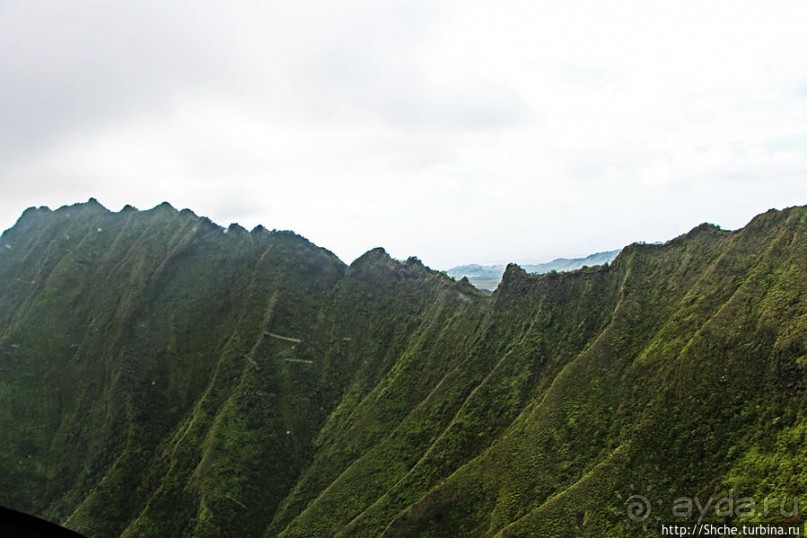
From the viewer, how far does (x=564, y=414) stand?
5812 cm

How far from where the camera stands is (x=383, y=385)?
271 ft

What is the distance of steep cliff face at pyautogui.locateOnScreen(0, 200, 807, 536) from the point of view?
48.4 meters

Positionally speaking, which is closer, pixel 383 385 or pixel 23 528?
pixel 23 528

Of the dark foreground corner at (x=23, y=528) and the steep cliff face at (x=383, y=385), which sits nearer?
the dark foreground corner at (x=23, y=528)

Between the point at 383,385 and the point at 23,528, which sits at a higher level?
the point at 23,528

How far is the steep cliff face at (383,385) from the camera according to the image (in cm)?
4838

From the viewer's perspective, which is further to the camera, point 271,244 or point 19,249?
point 19,249

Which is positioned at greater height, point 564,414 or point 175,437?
point 564,414

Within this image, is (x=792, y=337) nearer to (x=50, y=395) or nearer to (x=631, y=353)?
(x=631, y=353)

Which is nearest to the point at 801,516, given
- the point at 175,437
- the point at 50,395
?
the point at 175,437

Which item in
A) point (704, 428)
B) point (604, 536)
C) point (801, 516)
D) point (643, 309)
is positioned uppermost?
point (643, 309)

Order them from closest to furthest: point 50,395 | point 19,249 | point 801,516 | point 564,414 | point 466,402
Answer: point 801,516 < point 564,414 < point 466,402 < point 50,395 < point 19,249

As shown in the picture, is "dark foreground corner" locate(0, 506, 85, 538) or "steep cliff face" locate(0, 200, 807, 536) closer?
"dark foreground corner" locate(0, 506, 85, 538)

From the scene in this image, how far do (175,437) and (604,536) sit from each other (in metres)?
70.3
